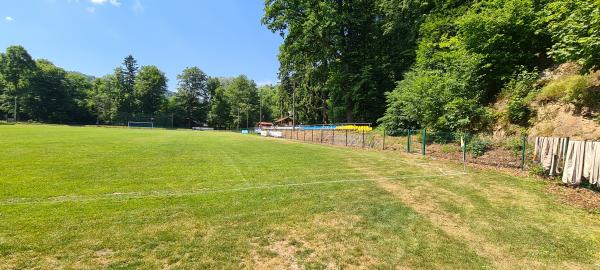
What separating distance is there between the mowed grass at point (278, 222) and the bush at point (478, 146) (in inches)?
160

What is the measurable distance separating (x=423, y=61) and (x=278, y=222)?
21.3 meters

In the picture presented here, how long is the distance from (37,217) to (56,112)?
3760 inches

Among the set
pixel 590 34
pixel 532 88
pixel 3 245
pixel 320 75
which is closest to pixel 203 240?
pixel 3 245

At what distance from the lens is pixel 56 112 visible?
82.7 metres

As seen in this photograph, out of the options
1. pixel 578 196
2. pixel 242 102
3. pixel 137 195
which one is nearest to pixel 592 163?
pixel 578 196

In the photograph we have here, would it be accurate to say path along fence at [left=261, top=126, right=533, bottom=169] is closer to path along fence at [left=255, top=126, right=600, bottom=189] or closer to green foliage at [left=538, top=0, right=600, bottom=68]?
path along fence at [left=255, top=126, right=600, bottom=189]

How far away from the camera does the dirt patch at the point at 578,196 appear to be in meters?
7.79

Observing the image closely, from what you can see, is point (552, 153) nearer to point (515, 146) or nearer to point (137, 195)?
point (515, 146)

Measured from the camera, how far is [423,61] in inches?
946

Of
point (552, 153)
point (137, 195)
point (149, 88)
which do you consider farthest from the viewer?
point (149, 88)

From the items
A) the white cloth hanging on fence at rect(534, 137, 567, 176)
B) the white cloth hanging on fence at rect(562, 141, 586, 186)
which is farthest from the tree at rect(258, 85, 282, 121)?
the white cloth hanging on fence at rect(562, 141, 586, 186)

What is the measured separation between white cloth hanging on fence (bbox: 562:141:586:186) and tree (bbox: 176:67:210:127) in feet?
339

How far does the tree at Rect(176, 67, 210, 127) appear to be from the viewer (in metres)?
104

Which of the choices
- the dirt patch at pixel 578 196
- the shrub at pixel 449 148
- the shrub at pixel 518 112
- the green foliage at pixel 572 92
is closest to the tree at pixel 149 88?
the shrub at pixel 449 148
